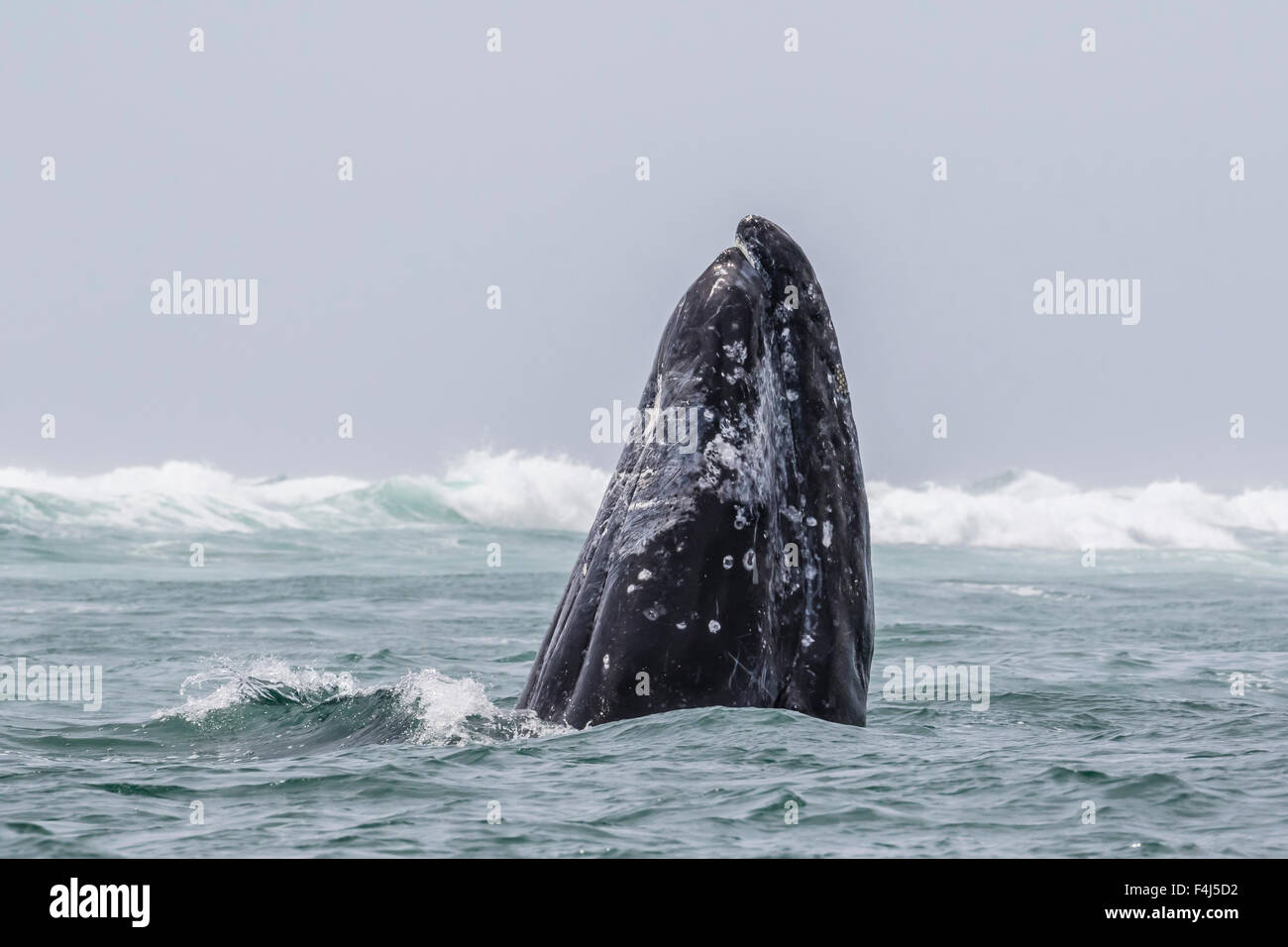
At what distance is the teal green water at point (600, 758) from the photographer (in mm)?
6359

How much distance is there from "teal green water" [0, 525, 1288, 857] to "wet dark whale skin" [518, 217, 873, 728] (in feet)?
0.68

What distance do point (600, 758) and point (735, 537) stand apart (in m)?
1.25

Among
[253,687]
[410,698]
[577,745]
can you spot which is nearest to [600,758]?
[577,745]

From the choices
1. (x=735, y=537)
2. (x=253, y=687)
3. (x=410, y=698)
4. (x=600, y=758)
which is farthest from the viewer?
(x=253, y=687)

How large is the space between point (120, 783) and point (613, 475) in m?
2.85

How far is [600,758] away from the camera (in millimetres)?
7371

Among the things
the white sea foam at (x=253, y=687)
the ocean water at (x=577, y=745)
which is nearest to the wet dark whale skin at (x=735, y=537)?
the ocean water at (x=577, y=745)

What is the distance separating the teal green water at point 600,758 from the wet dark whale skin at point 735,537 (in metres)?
0.21

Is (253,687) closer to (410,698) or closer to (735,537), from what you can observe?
(410,698)

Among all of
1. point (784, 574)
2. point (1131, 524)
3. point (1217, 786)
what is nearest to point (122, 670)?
point (784, 574)

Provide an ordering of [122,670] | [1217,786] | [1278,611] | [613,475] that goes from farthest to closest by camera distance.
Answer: [1278,611] < [122,670] < [613,475] < [1217,786]

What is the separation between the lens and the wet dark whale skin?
7512 millimetres
